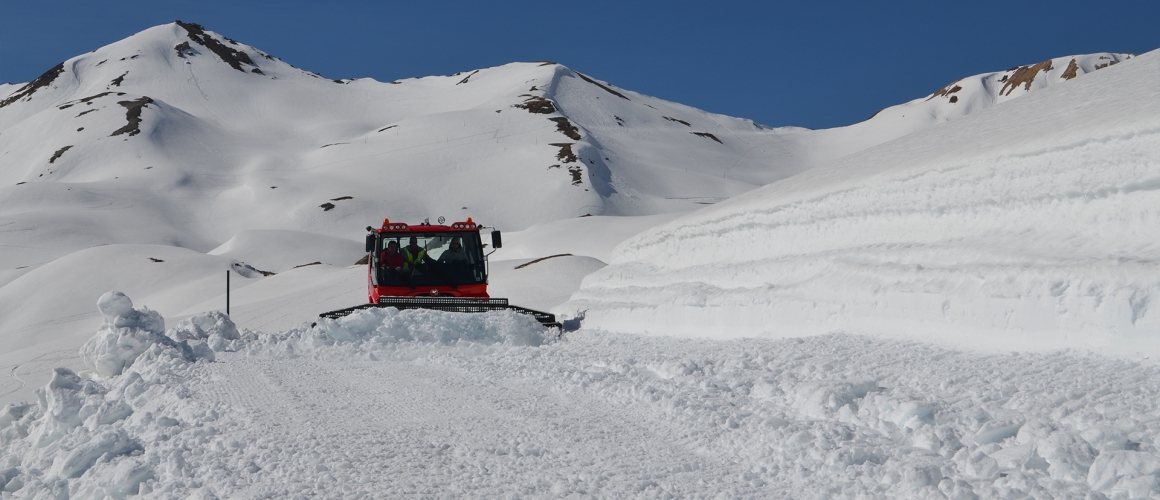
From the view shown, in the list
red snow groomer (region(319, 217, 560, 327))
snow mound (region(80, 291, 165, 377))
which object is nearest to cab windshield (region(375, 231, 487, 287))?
red snow groomer (region(319, 217, 560, 327))

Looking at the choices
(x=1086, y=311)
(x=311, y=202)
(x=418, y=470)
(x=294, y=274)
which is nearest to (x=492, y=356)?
(x=418, y=470)

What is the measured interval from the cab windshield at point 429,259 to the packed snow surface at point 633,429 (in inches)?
182

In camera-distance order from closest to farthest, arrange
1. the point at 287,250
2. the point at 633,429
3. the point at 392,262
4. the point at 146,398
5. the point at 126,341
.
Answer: the point at 633,429 → the point at 146,398 → the point at 126,341 → the point at 392,262 → the point at 287,250

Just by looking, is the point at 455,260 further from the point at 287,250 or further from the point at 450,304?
the point at 287,250

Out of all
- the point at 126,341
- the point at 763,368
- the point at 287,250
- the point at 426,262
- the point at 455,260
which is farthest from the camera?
the point at 287,250

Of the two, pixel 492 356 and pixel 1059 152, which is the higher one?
pixel 1059 152

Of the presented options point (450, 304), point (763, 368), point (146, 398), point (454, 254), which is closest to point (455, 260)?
point (454, 254)

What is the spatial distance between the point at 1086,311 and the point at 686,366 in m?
2.73

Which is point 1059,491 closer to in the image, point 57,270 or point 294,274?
point 294,274

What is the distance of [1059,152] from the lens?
6488 mm

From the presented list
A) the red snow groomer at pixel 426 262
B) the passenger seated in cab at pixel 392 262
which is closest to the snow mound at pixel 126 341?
the red snow groomer at pixel 426 262

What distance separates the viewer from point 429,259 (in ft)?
41.8

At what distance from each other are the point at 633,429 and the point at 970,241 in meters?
3.55

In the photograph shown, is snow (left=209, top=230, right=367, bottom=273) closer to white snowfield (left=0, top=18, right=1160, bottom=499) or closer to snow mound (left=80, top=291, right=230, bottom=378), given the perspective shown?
white snowfield (left=0, top=18, right=1160, bottom=499)
